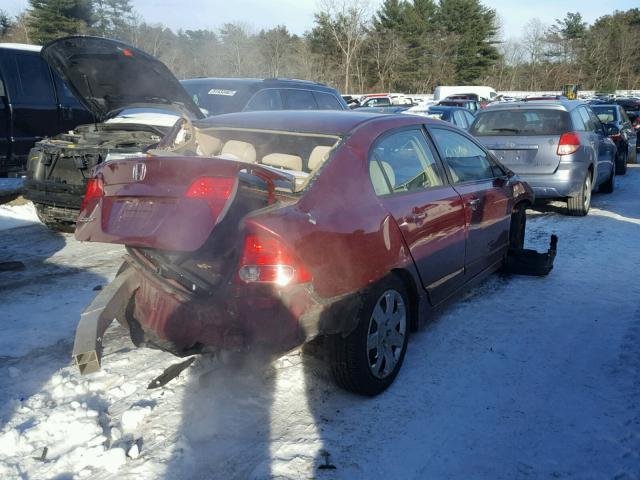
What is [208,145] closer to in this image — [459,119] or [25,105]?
[25,105]

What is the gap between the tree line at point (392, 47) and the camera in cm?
3650

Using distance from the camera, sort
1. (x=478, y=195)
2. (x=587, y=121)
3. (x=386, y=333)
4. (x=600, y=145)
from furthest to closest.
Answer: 1. (x=600, y=145)
2. (x=587, y=121)
3. (x=478, y=195)
4. (x=386, y=333)

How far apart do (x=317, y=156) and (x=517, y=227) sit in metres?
3.14

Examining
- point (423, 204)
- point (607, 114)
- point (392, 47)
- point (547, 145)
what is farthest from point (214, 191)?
point (392, 47)

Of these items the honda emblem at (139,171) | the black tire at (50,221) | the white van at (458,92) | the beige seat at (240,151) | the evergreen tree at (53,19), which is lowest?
the black tire at (50,221)

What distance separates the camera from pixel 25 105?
31.0 feet

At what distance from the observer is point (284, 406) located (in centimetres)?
328

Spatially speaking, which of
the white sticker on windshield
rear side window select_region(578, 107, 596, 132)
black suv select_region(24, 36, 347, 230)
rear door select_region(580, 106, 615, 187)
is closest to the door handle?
black suv select_region(24, 36, 347, 230)

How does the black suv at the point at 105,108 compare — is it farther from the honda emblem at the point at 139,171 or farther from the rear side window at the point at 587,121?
the rear side window at the point at 587,121

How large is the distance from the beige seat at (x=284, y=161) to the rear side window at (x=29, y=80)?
291 inches

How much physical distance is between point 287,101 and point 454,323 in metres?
4.72

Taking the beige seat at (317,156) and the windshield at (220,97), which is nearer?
the beige seat at (317,156)

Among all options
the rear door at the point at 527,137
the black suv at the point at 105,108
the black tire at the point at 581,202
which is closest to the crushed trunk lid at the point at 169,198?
the black suv at the point at 105,108

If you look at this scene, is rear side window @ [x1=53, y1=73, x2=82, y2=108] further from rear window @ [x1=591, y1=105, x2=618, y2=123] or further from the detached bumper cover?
rear window @ [x1=591, y1=105, x2=618, y2=123]
